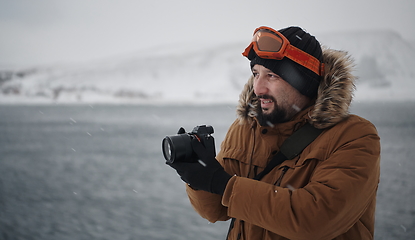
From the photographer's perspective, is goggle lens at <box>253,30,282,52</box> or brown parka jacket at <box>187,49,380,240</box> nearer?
brown parka jacket at <box>187,49,380,240</box>

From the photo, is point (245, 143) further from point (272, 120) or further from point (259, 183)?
point (259, 183)

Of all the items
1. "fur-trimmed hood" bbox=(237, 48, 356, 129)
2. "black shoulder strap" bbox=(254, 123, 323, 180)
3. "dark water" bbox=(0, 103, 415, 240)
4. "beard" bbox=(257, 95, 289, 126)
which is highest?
"fur-trimmed hood" bbox=(237, 48, 356, 129)

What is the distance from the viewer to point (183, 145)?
47.4 inches

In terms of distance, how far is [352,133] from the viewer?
1074 mm

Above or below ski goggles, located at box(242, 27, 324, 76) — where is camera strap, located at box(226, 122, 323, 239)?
below

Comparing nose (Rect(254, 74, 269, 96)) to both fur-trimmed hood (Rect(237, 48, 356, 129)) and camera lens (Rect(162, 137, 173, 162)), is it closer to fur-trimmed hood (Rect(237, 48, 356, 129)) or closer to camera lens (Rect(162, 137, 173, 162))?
fur-trimmed hood (Rect(237, 48, 356, 129))

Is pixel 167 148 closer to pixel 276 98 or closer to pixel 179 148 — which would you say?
pixel 179 148

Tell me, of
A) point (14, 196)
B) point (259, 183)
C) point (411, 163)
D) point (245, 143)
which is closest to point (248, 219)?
point (259, 183)

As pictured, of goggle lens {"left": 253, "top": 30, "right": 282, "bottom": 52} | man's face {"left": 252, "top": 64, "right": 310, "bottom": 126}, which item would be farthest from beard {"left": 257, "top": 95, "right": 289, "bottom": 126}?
Answer: goggle lens {"left": 253, "top": 30, "right": 282, "bottom": 52}

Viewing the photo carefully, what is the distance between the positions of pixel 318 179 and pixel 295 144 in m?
0.21

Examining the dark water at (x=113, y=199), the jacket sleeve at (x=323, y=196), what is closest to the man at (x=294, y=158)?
the jacket sleeve at (x=323, y=196)

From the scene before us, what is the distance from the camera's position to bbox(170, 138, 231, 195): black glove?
1.12 meters

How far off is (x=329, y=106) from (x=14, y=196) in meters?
12.6

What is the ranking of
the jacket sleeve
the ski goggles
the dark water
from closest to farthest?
1. the jacket sleeve
2. the ski goggles
3. the dark water
